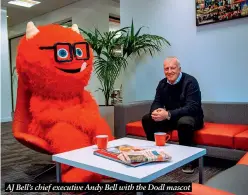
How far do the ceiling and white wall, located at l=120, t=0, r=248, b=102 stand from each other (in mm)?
2643

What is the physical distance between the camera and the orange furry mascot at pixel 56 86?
2154 mm

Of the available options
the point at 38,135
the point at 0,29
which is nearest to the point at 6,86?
the point at 0,29

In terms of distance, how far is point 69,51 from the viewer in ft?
7.52

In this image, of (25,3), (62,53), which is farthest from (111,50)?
(25,3)

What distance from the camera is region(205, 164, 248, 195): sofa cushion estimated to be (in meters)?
1.13

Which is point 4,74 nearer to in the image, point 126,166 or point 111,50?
point 111,50

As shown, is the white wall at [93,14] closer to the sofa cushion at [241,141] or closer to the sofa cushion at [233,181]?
the sofa cushion at [241,141]

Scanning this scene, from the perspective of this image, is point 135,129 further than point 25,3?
No

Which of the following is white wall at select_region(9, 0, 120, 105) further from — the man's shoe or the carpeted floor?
the man's shoe

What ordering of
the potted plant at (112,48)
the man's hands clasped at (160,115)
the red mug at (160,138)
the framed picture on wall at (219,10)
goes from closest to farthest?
the red mug at (160,138)
the man's hands clasped at (160,115)
the framed picture on wall at (219,10)
the potted plant at (112,48)

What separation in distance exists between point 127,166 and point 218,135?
1267 millimetres

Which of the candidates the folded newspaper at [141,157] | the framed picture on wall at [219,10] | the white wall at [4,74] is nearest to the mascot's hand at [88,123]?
the folded newspaper at [141,157]

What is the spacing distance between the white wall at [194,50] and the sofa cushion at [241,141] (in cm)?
80

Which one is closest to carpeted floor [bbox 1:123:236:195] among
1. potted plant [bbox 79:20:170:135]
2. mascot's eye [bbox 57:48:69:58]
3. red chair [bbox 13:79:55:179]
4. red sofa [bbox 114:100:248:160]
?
red chair [bbox 13:79:55:179]
